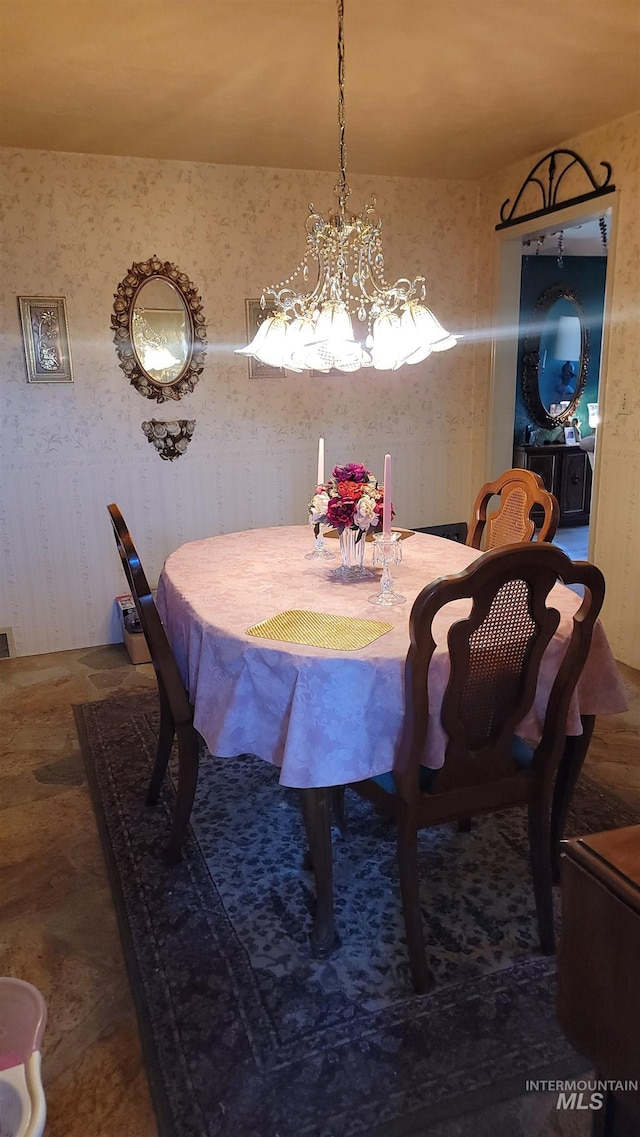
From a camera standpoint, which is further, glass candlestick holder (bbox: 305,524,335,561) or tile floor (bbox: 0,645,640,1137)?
glass candlestick holder (bbox: 305,524,335,561)

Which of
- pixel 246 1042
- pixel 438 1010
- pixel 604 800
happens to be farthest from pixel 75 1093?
pixel 604 800

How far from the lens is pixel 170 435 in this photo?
407 centimetres

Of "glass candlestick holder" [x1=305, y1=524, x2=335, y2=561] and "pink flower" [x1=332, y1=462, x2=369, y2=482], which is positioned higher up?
"pink flower" [x1=332, y1=462, x2=369, y2=482]

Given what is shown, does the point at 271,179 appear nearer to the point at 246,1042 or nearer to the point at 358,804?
the point at 358,804

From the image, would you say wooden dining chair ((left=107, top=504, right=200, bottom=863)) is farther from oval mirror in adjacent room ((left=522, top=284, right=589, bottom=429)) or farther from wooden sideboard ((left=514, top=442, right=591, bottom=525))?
oval mirror in adjacent room ((left=522, top=284, right=589, bottom=429))

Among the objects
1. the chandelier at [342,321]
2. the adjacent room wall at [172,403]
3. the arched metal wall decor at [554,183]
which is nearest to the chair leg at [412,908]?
the chandelier at [342,321]

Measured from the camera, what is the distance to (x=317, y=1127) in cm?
140

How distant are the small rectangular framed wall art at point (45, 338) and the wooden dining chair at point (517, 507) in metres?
2.31

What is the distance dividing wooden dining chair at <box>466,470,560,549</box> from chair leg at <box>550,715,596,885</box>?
2.48 feet

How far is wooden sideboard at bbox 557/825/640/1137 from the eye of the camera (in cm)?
79

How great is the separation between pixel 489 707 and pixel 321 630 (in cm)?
45

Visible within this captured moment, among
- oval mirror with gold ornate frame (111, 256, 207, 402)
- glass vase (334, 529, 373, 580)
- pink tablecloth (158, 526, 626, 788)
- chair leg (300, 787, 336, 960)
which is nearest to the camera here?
pink tablecloth (158, 526, 626, 788)

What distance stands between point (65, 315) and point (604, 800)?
3332 millimetres

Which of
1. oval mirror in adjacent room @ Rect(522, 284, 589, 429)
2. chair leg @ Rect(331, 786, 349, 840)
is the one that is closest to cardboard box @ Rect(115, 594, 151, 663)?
chair leg @ Rect(331, 786, 349, 840)
